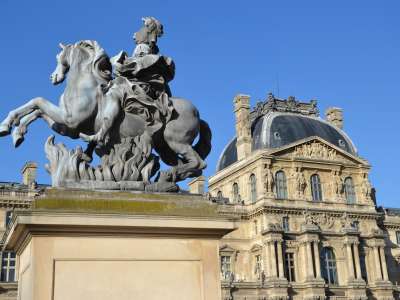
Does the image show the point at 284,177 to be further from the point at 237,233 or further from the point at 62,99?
the point at 62,99

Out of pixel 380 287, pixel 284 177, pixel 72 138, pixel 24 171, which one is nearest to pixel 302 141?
pixel 284 177

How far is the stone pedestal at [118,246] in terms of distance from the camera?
455cm

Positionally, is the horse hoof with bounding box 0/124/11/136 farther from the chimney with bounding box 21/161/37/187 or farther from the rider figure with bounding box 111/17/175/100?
the chimney with bounding box 21/161/37/187

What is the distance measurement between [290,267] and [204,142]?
1482 inches

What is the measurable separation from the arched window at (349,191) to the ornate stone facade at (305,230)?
8 cm

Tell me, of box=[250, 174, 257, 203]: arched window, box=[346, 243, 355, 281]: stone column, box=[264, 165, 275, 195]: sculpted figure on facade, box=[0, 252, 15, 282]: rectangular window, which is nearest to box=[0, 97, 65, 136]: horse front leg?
box=[0, 252, 15, 282]: rectangular window

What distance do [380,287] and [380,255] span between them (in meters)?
2.68

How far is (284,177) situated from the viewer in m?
45.1

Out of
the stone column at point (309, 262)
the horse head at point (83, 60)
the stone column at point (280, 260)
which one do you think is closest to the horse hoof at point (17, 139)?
the horse head at point (83, 60)

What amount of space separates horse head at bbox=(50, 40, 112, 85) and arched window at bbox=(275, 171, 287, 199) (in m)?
39.6

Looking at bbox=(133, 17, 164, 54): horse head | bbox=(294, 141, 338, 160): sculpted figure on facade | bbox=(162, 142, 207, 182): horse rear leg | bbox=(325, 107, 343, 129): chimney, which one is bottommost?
bbox=(162, 142, 207, 182): horse rear leg

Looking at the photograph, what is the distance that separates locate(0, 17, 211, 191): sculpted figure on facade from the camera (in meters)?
5.22

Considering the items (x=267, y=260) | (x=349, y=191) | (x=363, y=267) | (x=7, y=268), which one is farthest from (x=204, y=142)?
(x=349, y=191)

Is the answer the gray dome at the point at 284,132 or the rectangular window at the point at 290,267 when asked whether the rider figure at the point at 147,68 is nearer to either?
the rectangular window at the point at 290,267
